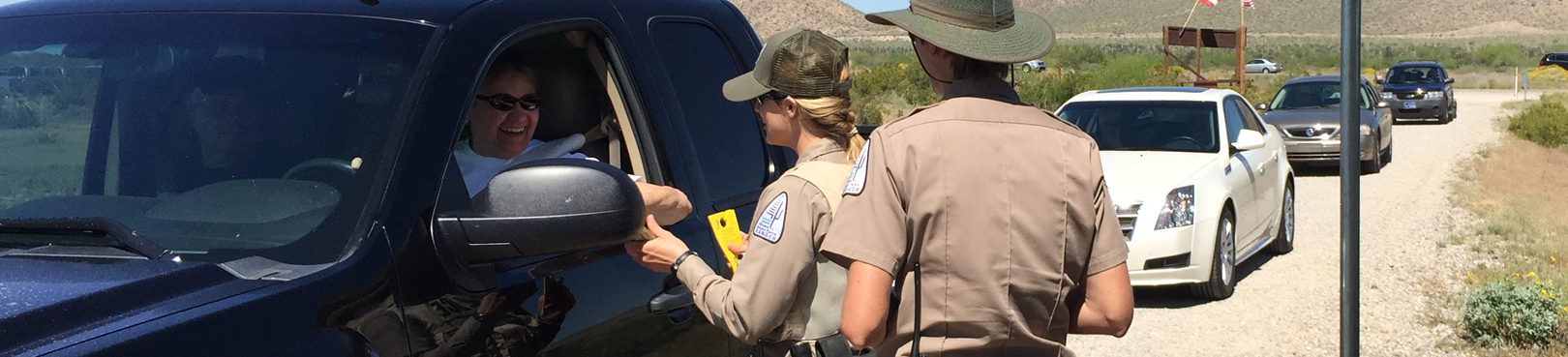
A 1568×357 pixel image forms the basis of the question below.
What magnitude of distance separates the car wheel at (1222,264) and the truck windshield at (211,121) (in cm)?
674

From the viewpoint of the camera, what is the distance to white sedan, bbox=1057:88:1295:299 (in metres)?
8.27

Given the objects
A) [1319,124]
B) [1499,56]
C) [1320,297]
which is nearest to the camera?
[1320,297]

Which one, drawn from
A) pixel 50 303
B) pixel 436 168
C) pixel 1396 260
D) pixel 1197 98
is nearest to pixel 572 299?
pixel 436 168

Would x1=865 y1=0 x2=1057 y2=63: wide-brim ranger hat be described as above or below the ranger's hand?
above

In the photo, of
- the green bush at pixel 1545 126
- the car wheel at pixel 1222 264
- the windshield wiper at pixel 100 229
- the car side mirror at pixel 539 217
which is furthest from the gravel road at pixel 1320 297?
the green bush at pixel 1545 126

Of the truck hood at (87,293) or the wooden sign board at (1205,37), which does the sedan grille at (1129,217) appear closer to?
the truck hood at (87,293)

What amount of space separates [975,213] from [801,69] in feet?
2.03

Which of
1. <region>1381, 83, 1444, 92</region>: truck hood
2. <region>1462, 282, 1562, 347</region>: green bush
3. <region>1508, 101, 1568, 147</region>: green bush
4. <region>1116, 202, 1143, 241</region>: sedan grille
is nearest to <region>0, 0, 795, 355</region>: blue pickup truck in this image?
<region>1462, 282, 1562, 347</region>: green bush

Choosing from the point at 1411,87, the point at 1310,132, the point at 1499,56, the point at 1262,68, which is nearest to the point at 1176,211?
the point at 1310,132

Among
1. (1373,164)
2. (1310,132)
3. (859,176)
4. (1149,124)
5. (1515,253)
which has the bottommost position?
(1373,164)

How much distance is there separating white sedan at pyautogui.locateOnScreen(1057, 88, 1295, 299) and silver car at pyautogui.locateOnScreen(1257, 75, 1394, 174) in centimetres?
711

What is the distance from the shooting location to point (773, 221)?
2.50 meters

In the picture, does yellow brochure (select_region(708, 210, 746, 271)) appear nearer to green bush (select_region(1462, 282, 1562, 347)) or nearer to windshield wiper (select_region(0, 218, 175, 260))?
windshield wiper (select_region(0, 218, 175, 260))

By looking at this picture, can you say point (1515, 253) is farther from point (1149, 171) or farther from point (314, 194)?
point (314, 194)
